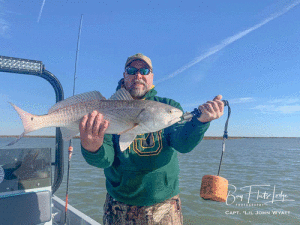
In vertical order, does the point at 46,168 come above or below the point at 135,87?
below

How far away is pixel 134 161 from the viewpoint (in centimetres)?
336

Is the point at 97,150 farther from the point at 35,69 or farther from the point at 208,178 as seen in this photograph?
the point at 35,69

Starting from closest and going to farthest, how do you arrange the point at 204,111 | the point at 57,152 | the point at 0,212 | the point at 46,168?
the point at 204,111
the point at 0,212
the point at 46,168
the point at 57,152

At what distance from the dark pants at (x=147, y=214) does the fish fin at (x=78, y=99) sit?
177cm

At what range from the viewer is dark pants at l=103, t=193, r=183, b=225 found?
11.0 ft

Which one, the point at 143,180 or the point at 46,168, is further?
the point at 46,168

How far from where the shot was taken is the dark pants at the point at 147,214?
11.0ft

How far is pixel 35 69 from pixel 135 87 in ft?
10.5

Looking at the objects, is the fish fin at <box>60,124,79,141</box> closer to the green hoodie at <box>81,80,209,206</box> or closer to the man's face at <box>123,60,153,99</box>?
the green hoodie at <box>81,80,209,206</box>

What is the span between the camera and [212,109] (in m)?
2.83

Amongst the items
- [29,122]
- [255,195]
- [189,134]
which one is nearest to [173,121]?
[189,134]

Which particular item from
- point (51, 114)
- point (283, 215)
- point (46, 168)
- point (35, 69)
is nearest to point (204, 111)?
point (51, 114)

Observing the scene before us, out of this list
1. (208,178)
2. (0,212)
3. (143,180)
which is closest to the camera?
(143,180)

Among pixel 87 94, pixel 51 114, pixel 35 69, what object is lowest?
pixel 51 114
